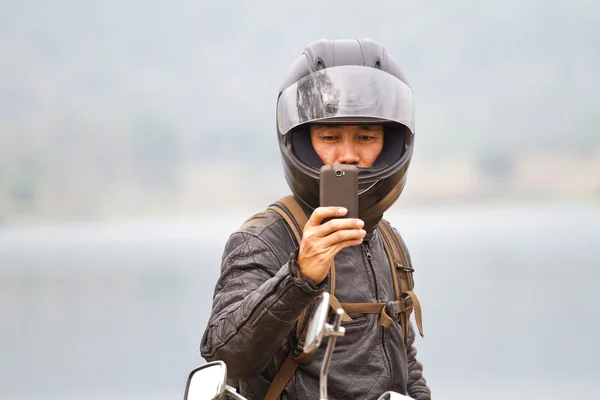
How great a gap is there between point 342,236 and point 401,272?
0.54m

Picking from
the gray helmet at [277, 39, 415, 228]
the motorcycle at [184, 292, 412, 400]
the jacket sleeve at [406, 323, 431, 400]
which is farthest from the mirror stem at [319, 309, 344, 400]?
the jacket sleeve at [406, 323, 431, 400]

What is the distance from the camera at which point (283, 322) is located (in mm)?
1466

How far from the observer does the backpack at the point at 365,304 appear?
163 centimetres

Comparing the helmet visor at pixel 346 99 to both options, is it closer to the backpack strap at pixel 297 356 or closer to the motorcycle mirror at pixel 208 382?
the backpack strap at pixel 297 356

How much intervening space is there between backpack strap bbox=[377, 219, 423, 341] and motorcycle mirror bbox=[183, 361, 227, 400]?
20.6 inches

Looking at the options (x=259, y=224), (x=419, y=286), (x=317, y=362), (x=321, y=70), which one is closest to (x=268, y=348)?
(x=317, y=362)

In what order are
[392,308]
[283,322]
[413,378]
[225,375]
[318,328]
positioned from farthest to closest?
[413,378] < [392,308] < [283,322] < [225,375] < [318,328]

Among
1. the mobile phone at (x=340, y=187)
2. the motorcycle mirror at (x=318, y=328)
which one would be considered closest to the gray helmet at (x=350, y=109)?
the mobile phone at (x=340, y=187)

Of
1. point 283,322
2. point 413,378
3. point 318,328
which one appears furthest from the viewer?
point 413,378

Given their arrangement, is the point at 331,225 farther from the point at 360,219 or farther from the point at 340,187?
the point at 360,219

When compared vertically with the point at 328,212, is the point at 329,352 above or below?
below

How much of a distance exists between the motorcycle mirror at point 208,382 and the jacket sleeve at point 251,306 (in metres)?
0.13

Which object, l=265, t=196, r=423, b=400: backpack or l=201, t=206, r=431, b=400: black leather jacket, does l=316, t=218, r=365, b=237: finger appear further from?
l=265, t=196, r=423, b=400: backpack

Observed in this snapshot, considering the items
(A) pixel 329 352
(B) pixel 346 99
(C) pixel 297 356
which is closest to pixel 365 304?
(C) pixel 297 356
